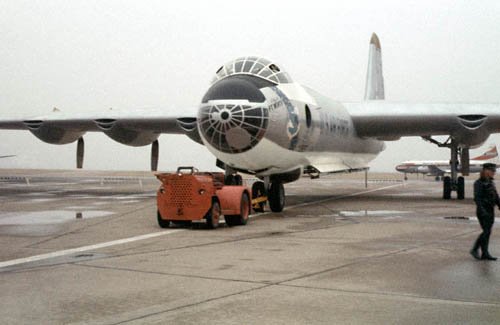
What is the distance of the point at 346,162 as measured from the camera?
83.1 feet

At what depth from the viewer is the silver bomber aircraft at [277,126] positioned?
15883 millimetres

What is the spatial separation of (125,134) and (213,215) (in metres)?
16.4

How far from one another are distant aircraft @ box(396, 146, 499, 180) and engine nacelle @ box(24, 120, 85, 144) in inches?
2335

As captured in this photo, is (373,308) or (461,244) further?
(461,244)

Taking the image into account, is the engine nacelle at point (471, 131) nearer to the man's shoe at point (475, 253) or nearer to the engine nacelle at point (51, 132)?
the man's shoe at point (475, 253)

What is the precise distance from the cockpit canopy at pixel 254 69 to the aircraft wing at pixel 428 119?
9.17 m

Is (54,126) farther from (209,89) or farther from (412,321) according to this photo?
(412,321)

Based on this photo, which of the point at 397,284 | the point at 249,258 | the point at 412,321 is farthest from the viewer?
the point at 249,258

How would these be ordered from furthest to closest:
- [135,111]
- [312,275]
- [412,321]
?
[135,111], [312,275], [412,321]

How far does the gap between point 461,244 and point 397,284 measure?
441 centimetres

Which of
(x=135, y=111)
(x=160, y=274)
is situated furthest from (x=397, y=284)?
(x=135, y=111)

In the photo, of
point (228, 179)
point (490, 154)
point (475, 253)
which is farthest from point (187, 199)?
point (490, 154)

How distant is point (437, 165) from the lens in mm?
81750

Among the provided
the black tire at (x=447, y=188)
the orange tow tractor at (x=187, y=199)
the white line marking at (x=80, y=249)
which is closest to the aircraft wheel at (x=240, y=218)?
the orange tow tractor at (x=187, y=199)
